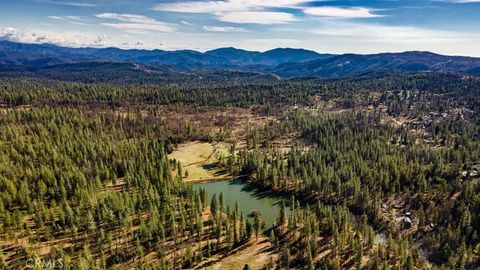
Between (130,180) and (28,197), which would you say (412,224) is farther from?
(28,197)

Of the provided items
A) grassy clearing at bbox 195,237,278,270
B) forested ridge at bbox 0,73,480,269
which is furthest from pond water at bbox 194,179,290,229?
grassy clearing at bbox 195,237,278,270

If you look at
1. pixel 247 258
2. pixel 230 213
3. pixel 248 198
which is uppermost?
pixel 230 213

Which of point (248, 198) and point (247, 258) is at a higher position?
point (248, 198)

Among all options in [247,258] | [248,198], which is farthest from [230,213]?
[248,198]

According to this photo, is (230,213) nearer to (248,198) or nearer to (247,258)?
(247,258)

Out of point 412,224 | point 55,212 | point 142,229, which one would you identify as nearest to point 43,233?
point 55,212

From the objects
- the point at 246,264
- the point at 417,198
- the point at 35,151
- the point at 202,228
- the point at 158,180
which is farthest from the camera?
the point at 35,151

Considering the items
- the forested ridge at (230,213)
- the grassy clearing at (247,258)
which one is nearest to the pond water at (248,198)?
the forested ridge at (230,213)

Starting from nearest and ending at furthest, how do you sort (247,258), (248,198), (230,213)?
1. (247,258)
2. (230,213)
3. (248,198)
